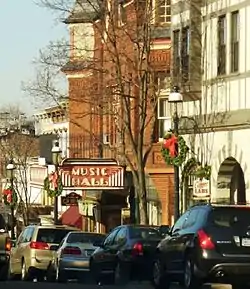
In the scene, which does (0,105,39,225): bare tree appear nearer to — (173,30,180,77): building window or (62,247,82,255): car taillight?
(173,30,180,77): building window

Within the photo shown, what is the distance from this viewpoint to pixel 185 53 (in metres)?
37.1

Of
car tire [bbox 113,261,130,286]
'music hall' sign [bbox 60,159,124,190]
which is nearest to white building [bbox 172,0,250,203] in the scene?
'music hall' sign [bbox 60,159,124,190]

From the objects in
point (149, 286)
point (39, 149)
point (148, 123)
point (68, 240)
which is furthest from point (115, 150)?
point (39, 149)

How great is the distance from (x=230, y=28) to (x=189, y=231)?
14353mm

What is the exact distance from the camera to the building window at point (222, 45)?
34344 mm

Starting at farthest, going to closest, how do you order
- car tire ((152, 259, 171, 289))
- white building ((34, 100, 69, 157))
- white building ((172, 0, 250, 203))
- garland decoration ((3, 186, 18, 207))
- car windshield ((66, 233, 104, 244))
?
white building ((34, 100, 69, 157)) < garland decoration ((3, 186, 18, 207)) < white building ((172, 0, 250, 203)) < car windshield ((66, 233, 104, 244)) < car tire ((152, 259, 171, 289))

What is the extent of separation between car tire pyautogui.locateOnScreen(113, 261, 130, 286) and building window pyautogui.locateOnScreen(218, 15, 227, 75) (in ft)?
35.3

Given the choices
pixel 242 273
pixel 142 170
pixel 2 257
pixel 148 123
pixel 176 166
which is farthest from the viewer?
pixel 148 123

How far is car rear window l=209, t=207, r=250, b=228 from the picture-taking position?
1984cm

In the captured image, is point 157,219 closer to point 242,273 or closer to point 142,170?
point 142,170

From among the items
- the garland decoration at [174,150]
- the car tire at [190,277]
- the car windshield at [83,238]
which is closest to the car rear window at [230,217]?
the car tire at [190,277]

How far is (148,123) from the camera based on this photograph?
40344 mm

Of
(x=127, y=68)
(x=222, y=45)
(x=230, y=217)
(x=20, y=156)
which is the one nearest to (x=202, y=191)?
(x=222, y=45)

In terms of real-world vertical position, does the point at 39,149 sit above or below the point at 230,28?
below
